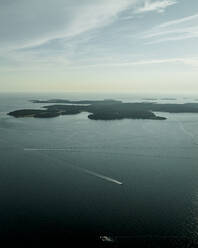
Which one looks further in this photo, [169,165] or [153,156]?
[153,156]

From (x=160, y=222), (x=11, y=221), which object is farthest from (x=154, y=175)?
(x=11, y=221)

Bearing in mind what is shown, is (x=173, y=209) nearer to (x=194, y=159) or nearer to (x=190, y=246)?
(x=190, y=246)

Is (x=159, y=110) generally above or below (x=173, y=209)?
above

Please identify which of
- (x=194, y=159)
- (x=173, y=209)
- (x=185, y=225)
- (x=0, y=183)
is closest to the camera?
(x=185, y=225)

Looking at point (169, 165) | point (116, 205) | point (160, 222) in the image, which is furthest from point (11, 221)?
point (169, 165)

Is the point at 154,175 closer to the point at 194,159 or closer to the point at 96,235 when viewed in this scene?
the point at 194,159

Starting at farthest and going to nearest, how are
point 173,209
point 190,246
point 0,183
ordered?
point 0,183 < point 173,209 < point 190,246
